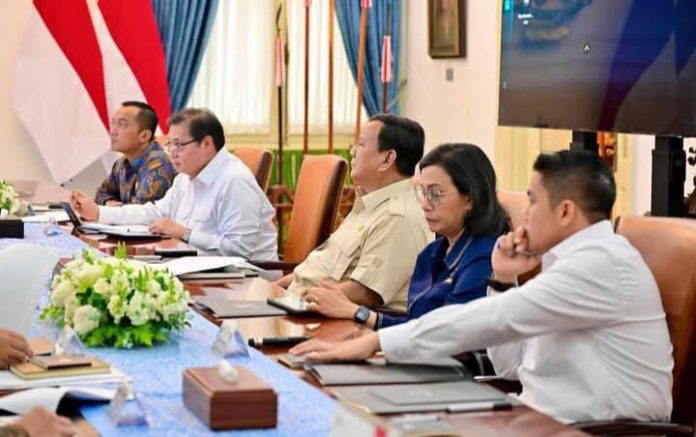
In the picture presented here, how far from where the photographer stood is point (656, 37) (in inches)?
178

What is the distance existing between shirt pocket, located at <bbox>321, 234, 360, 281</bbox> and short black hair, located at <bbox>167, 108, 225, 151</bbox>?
132 centimetres

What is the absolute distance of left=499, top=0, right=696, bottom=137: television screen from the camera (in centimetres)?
442

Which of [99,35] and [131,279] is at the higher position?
[99,35]

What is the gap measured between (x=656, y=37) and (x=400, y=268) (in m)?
1.61

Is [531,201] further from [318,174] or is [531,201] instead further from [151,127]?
[151,127]

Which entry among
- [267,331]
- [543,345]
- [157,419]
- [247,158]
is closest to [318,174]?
[247,158]

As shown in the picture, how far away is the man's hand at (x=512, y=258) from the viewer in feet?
8.71

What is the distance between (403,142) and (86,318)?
1.50m

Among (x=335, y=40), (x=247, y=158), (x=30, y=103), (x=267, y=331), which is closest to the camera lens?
(x=267, y=331)

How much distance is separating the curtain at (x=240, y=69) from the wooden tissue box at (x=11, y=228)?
11.9ft

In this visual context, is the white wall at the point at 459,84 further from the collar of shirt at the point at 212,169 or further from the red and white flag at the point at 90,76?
the collar of shirt at the point at 212,169

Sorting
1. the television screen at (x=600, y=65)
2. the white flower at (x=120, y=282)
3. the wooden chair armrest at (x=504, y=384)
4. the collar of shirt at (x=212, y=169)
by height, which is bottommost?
the wooden chair armrest at (x=504, y=384)

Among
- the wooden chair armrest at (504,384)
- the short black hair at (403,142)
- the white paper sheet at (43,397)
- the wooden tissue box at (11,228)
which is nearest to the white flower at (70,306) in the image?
the white paper sheet at (43,397)

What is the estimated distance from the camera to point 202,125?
500 cm
